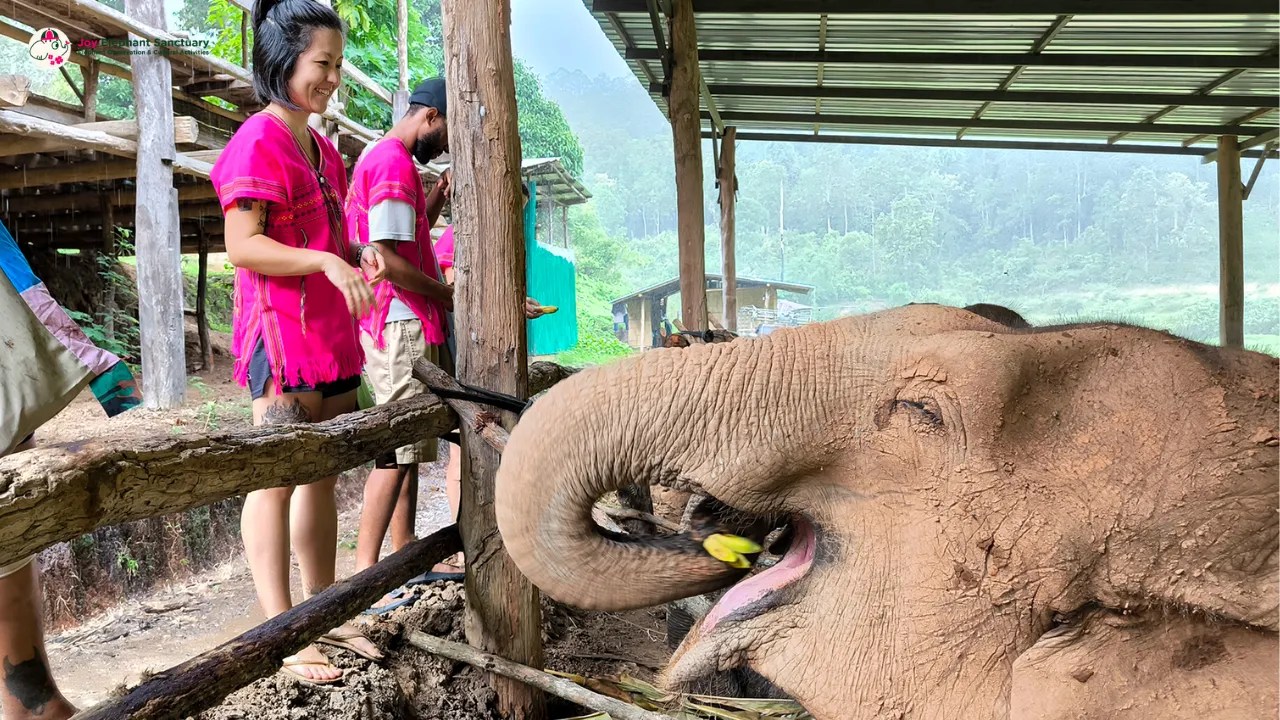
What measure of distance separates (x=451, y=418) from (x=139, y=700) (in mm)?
1199

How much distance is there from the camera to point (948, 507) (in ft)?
4.21

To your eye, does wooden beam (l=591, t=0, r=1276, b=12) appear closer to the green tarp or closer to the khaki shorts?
the khaki shorts

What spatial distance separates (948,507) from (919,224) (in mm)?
52395

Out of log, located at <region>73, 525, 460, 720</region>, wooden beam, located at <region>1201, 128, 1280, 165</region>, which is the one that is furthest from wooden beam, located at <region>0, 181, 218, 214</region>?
wooden beam, located at <region>1201, 128, 1280, 165</region>

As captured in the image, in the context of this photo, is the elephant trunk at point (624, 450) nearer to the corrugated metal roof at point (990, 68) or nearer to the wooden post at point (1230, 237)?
the corrugated metal roof at point (990, 68)

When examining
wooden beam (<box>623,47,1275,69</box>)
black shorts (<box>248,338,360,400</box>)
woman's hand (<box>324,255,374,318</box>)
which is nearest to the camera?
woman's hand (<box>324,255,374,318</box>)

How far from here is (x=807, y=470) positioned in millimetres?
1405

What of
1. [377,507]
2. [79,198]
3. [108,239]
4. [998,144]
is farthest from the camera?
[998,144]

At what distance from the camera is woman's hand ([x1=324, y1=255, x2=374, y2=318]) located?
2115mm

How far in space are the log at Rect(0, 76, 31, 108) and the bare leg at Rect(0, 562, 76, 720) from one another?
190 inches

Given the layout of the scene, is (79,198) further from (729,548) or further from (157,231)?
(729,548)

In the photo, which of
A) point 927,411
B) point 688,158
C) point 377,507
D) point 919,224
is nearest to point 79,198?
point 688,158

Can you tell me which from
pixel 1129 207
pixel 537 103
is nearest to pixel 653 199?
pixel 537 103

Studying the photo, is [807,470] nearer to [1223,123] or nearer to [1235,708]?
[1235,708]
